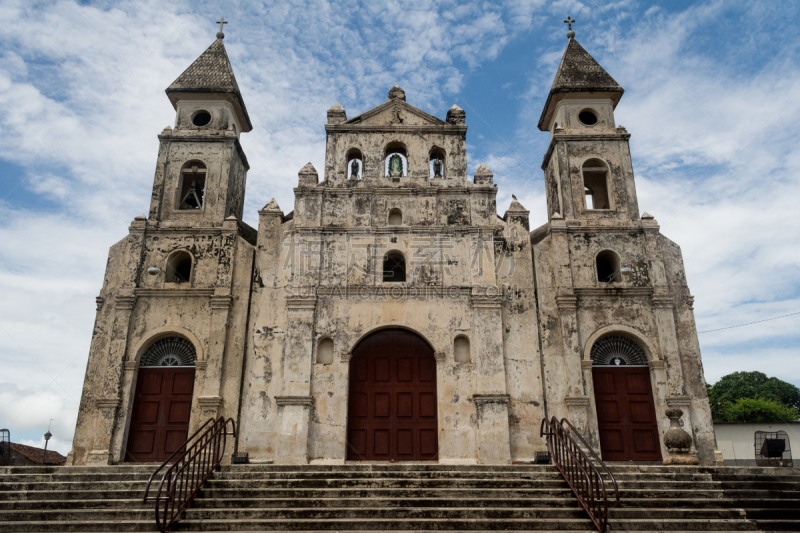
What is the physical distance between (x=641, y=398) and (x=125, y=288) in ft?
46.5

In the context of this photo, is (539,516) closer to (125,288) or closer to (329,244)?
(329,244)

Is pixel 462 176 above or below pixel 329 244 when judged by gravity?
above

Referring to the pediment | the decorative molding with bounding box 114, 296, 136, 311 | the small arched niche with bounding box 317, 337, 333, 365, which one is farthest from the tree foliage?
the decorative molding with bounding box 114, 296, 136, 311

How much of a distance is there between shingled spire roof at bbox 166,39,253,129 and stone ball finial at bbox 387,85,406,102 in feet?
16.2

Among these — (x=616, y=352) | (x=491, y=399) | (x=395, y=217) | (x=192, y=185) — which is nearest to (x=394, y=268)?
(x=395, y=217)

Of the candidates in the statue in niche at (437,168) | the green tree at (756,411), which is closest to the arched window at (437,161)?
the statue in niche at (437,168)

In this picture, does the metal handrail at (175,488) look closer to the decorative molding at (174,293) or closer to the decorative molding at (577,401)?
the decorative molding at (174,293)

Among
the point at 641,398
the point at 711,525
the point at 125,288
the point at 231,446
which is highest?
the point at 125,288

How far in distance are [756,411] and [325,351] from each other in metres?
36.3

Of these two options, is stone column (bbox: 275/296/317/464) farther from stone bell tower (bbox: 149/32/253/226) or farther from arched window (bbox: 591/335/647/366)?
arched window (bbox: 591/335/647/366)

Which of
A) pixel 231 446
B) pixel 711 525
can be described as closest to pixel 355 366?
pixel 231 446

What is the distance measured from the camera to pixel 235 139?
62.1ft

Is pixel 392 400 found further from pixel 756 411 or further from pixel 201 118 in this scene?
pixel 756 411

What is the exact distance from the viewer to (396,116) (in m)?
18.6
